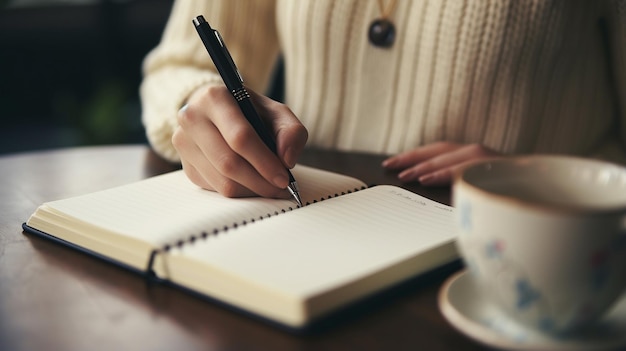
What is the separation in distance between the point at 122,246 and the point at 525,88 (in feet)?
2.11

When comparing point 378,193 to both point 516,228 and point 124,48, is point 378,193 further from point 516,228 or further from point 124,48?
point 124,48

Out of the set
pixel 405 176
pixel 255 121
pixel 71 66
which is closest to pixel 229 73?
pixel 255 121

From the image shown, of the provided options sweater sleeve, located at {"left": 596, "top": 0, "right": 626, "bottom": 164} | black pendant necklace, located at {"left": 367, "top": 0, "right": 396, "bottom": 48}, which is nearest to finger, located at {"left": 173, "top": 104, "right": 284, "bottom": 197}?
black pendant necklace, located at {"left": 367, "top": 0, "right": 396, "bottom": 48}

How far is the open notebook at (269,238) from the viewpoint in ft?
1.46

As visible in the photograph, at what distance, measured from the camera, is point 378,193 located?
0.63 metres

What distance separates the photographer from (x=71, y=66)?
2.30 meters

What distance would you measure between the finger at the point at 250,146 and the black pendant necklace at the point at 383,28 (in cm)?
39

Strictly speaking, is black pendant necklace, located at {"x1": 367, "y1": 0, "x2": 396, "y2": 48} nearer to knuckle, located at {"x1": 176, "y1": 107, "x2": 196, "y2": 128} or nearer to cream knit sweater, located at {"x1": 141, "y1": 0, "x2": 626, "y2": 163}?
cream knit sweater, located at {"x1": 141, "y1": 0, "x2": 626, "y2": 163}

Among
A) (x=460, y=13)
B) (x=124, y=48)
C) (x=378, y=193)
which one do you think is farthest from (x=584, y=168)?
(x=124, y=48)

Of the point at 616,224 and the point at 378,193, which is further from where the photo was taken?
the point at 378,193

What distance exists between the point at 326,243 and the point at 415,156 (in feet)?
1.12

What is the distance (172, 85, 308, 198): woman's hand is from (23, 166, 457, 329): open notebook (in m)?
0.02

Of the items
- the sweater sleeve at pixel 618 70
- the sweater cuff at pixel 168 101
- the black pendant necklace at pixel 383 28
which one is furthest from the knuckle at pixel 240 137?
the sweater sleeve at pixel 618 70

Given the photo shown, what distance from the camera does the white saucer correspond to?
384 mm
